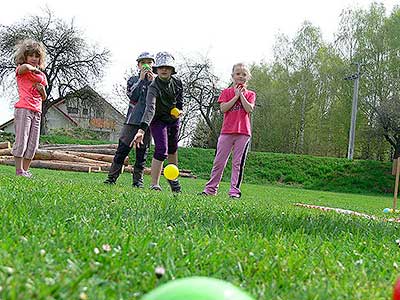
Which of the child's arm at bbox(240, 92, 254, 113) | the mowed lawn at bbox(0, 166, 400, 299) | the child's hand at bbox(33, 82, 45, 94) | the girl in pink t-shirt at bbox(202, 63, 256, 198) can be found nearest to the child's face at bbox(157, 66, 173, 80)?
the girl in pink t-shirt at bbox(202, 63, 256, 198)

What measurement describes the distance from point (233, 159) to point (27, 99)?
3.13 m

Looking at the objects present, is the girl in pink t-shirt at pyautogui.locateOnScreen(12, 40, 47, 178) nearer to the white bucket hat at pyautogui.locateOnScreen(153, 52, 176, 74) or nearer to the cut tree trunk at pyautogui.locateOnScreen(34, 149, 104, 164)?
the white bucket hat at pyautogui.locateOnScreen(153, 52, 176, 74)

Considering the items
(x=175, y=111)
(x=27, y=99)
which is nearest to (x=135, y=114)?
(x=175, y=111)

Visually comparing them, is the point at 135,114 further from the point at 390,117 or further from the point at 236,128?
the point at 390,117

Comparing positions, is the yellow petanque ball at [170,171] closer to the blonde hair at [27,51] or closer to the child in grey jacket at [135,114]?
the child in grey jacket at [135,114]

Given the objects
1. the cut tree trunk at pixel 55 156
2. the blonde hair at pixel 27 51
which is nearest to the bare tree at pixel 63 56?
the cut tree trunk at pixel 55 156

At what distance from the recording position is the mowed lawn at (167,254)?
1633mm

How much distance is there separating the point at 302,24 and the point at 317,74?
4333mm

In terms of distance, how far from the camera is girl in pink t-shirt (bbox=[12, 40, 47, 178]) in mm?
7000

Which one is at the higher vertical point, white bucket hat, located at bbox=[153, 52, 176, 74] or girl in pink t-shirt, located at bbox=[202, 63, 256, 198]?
white bucket hat, located at bbox=[153, 52, 176, 74]

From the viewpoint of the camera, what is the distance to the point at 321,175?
25438mm

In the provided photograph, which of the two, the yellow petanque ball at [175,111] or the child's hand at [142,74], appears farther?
the child's hand at [142,74]

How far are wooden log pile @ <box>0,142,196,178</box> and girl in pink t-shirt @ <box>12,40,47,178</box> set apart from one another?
9.67 m

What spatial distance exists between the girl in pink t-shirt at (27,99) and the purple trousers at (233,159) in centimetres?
272
